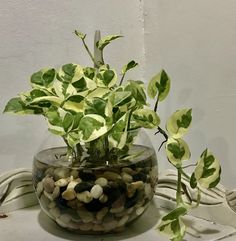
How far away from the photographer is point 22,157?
81cm

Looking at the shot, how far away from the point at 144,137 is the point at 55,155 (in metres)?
0.14

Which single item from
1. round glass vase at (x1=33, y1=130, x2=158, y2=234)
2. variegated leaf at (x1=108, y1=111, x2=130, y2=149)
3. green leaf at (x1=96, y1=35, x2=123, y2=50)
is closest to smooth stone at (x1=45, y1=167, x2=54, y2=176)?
round glass vase at (x1=33, y1=130, x2=158, y2=234)

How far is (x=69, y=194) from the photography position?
60 centimetres

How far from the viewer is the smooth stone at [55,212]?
627mm

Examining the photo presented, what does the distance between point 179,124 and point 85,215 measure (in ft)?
0.57

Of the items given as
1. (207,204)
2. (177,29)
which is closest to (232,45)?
(177,29)

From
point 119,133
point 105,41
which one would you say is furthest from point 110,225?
point 105,41

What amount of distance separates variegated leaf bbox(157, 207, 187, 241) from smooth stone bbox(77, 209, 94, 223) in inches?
3.8

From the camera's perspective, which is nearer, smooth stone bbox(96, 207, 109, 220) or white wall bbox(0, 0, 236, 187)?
smooth stone bbox(96, 207, 109, 220)

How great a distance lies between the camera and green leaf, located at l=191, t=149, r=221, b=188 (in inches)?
22.8

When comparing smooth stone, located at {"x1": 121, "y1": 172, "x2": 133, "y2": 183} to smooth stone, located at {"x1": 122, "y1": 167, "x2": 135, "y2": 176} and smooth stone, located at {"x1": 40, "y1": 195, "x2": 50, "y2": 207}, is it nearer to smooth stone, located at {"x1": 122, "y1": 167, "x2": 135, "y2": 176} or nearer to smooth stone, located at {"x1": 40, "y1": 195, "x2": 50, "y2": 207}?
smooth stone, located at {"x1": 122, "y1": 167, "x2": 135, "y2": 176}

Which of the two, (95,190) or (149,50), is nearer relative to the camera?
(95,190)

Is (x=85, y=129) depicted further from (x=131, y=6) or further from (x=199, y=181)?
(x=131, y=6)

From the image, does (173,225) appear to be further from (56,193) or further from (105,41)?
(105,41)
